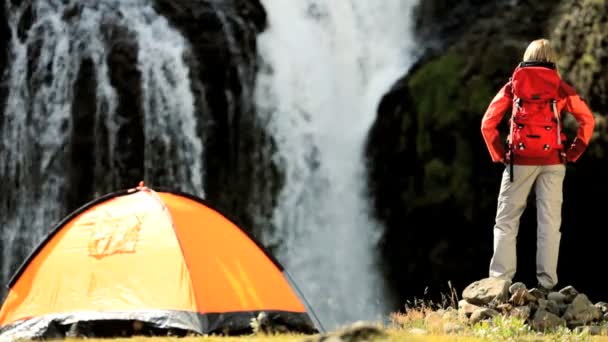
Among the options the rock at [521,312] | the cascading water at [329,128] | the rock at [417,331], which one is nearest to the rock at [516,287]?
the rock at [521,312]

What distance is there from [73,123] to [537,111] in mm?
10066

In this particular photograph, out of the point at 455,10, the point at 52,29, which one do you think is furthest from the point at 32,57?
the point at 455,10

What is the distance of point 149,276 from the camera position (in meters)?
7.88

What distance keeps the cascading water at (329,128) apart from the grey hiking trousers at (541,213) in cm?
738

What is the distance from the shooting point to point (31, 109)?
16.5m

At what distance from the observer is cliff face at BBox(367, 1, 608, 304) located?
47.6 feet

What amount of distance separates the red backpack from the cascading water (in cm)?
785

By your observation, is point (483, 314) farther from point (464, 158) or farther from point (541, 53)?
point (464, 158)

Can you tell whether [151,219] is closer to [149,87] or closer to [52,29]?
[149,87]

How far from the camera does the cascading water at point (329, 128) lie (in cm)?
1620

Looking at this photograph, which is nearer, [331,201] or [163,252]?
[163,252]

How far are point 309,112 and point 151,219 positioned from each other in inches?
365

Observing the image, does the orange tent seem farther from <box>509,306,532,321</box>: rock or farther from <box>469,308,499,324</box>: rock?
<box>509,306,532,321</box>: rock

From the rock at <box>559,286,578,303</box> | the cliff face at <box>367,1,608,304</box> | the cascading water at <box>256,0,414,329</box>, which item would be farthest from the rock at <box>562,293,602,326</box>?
the cascading water at <box>256,0,414,329</box>
